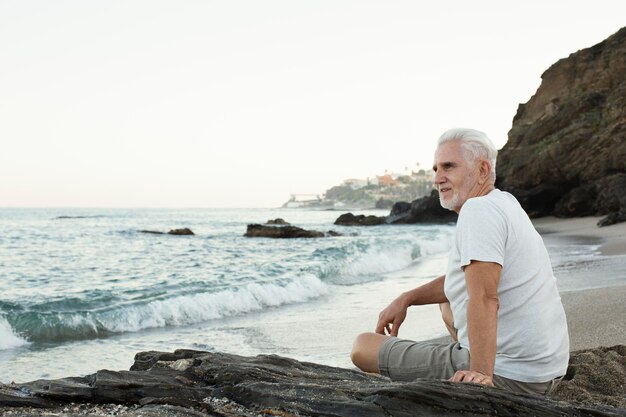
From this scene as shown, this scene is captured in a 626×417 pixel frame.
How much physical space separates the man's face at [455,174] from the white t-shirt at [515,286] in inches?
5.9

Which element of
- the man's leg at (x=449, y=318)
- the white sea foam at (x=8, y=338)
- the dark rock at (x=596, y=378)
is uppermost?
the man's leg at (x=449, y=318)

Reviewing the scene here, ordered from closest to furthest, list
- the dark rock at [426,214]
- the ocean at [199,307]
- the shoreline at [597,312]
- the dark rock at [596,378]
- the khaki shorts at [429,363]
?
the khaki shorts at [429,363] → the dark rock at [596,378] → the shoreline at [597,312] → the ocean at [199,307] → the dark rock at [426,214]

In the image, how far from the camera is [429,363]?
292cm

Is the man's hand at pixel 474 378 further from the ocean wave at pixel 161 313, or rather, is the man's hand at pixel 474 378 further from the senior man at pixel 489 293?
the ocean wave at pixel 161 313

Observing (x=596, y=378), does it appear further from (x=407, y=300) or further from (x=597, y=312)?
(x=597, y=312)

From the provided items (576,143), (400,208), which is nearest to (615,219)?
(576,143)

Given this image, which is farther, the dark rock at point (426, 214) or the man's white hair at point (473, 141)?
the dark rock at point (426, 214)

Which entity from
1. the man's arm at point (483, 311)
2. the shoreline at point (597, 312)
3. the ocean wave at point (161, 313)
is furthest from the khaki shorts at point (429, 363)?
the ocean wave at point (161, 313)

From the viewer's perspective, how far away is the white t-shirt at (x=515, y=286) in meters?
2.46

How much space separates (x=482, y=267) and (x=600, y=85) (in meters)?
38.6

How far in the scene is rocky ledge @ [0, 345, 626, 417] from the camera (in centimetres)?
230

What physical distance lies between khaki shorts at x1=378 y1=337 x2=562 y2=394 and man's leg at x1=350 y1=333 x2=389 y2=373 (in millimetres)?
34

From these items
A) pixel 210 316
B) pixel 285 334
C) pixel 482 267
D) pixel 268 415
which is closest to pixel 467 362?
pixel 482 267

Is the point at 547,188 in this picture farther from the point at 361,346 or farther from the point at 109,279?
the point at 361,346
